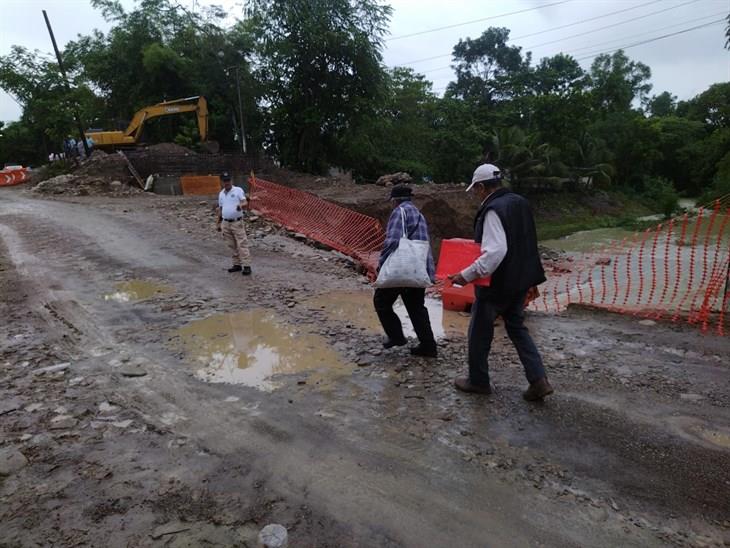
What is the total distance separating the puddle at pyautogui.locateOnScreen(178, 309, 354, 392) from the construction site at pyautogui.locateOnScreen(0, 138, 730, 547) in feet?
0.09

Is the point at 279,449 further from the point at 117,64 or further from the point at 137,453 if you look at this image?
the point at 117,64

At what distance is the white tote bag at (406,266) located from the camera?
12.9 ft

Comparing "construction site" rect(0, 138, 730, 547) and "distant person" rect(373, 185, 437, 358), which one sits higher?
"distant person" rect(373, 185, 437, 358)

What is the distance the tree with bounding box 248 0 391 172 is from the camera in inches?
787

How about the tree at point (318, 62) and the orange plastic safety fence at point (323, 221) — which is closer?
the orange plastic safety fence at point (323, 221)

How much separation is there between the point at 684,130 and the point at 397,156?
2793 centimetres

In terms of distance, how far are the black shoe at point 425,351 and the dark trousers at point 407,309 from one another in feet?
0.07

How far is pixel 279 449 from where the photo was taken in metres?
3.00

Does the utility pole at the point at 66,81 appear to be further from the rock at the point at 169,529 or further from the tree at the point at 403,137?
the rock at the point at 169,529

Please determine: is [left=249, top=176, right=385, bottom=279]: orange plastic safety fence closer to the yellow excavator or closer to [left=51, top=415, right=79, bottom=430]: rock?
[left=51, top=415, right=79, bottom=430]: rock

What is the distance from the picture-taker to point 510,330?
11.4 ft

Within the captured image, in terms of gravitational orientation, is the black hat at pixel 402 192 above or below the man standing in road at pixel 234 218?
above

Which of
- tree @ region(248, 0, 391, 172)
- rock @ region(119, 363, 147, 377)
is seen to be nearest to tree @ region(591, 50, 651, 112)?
tree @ region(248, 0, 391, 172)

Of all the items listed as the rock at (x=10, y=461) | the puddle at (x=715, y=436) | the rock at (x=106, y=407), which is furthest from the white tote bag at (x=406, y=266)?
the rock at (x=10, y=461)
